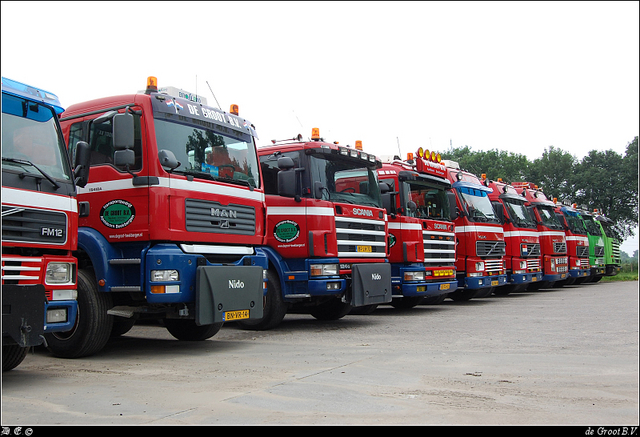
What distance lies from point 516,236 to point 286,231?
10.7 metres

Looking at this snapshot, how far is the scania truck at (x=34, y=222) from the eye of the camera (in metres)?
5.77

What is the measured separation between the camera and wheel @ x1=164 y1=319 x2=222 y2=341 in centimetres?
950

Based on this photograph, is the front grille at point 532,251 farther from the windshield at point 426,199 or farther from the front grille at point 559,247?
the windshield at point 426,199

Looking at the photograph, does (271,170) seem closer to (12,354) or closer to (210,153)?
(210,153)

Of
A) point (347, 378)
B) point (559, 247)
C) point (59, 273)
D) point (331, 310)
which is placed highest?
point (559, 247)

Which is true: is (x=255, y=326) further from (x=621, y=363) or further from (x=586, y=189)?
(x=586, y=189)

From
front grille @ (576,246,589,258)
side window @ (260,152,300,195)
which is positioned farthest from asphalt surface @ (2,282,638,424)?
front grille @ (576,246,589,258)

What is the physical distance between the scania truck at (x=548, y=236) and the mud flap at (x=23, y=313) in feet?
59.6

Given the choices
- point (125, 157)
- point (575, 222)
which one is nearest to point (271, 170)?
point (125, 157)

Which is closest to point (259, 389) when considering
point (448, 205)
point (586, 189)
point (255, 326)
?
point (255, 326)

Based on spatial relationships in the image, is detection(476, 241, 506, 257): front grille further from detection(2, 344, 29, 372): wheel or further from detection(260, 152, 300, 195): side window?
detection(2, 344, 29, 372): wheel

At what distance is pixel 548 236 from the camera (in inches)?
853

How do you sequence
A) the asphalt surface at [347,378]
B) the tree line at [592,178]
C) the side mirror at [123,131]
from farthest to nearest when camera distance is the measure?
the tree line at [592,178] → the side mirror at [123,131] → the asphalt surface at [347,378]

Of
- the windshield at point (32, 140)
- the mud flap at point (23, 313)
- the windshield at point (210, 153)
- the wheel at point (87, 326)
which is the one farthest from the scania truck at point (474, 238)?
the mud flap at point (23, 313)
